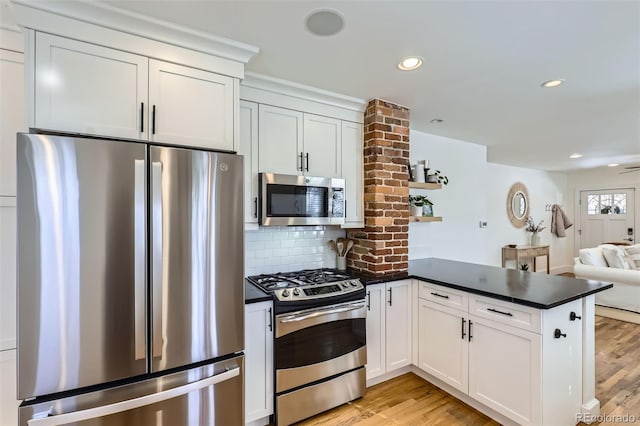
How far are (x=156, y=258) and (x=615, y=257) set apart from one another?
19.9 ft

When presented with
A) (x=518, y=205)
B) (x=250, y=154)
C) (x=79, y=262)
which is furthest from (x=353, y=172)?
(x=518, y=205)

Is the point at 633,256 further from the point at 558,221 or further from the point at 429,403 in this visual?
the point at 429,403

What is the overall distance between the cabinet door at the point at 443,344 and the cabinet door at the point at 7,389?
271 centimetres

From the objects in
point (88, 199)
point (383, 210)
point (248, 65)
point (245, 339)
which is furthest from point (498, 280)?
point (88, 199)

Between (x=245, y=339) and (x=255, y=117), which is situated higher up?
(x=255, y=117)

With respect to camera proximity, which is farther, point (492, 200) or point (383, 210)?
point (492, 200)

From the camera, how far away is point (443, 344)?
8.11ft

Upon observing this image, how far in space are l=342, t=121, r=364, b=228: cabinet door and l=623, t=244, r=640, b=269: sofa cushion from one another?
4699mm

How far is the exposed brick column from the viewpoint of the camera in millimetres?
2750

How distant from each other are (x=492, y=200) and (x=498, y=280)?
4.14m

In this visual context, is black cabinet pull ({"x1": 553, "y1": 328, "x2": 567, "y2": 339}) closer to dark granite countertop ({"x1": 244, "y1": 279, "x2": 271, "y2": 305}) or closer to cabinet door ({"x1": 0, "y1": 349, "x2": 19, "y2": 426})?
dark granite countertop ({"x1": 244, "y1": 279, "x2": 271, "y2": 305})

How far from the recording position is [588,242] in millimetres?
7246

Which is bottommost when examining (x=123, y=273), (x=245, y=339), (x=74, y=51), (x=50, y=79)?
(x=245, y=339)

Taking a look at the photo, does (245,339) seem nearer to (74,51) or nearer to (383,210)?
(383,210)
